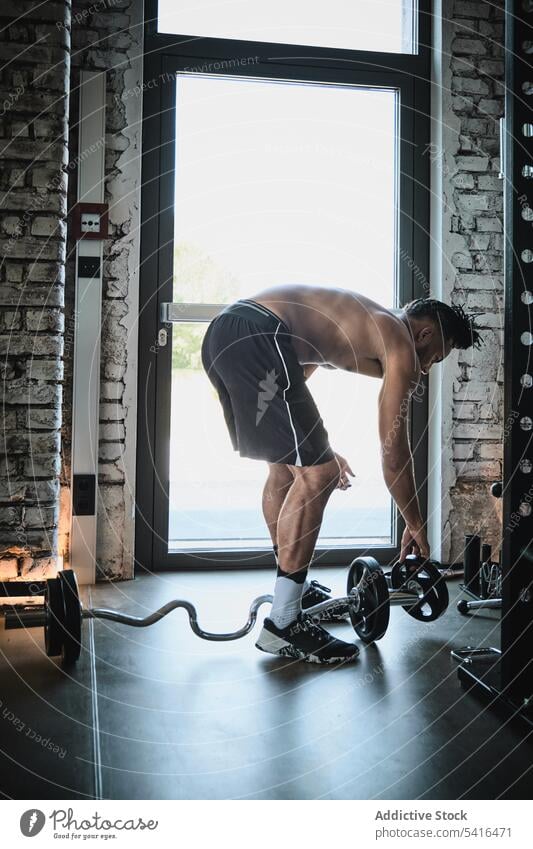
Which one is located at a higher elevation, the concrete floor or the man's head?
the man's head

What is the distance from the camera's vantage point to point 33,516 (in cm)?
237

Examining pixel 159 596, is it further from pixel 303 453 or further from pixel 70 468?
pixel 303 453

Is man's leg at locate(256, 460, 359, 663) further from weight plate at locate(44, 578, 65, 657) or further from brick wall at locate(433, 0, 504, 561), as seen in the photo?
brick wall at locate(433, 0, 504, 561)

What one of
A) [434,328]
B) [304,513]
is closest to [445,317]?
[434,328]

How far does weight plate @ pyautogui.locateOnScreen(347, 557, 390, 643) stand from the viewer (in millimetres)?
1913

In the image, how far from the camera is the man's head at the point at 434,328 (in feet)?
6.59

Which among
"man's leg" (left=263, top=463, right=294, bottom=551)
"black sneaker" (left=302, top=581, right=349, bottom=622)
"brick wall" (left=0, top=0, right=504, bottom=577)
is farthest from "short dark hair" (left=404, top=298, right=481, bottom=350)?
"brick wall" (left=0, top=0, right=504, bottom=577)

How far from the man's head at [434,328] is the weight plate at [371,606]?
58 centimetres

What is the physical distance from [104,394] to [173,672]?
3.96 feet

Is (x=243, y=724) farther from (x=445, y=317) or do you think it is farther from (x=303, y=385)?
(x=445, y=317)

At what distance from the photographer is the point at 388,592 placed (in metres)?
1.93

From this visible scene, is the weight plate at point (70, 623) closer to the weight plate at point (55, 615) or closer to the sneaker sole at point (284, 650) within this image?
the weight plate at point (55, 615)

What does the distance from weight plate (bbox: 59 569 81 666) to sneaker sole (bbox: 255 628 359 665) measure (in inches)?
18.1

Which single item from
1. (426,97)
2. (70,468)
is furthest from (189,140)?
(70,468)
